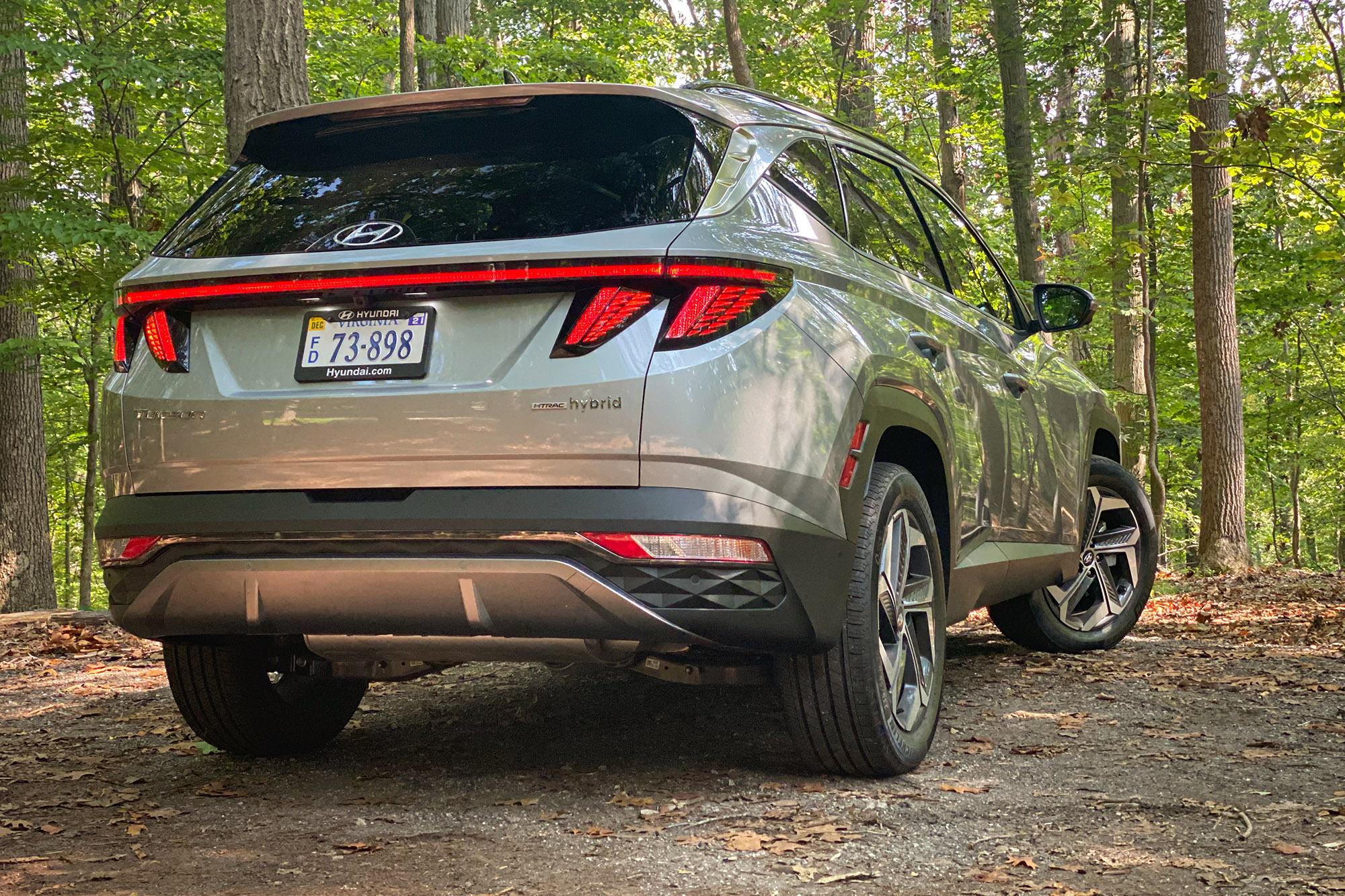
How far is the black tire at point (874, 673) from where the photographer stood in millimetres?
3254

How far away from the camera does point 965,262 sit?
199 inches

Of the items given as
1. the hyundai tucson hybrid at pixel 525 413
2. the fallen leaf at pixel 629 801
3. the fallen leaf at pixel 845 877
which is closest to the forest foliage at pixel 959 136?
the hyundai tucson hybrid at pixel 525 413

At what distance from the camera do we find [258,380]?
9.96 ft

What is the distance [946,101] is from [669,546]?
1693 centimetres

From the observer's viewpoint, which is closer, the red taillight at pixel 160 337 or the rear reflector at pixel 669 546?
the rear reflector at pixel 669 546

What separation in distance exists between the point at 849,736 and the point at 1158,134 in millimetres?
15365

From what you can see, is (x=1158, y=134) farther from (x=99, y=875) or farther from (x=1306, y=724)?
(x=99, y=875)

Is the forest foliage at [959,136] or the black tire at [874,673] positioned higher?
the forest foliage at [959,136]

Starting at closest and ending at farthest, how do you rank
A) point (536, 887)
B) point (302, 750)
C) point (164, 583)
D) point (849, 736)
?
point (536, 887) < point (164, 583) < point (849, 736) < point (302, 750)

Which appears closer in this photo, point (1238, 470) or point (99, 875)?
point (99, 875)

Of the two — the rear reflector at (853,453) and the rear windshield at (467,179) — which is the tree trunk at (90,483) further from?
the rear reflector at (853,453)

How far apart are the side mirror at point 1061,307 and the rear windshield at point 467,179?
2.57 metres

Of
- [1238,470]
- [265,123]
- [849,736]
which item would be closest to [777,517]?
[849,736]

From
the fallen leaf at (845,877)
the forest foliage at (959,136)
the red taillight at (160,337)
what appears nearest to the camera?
the fallen leaf at (845,877)
